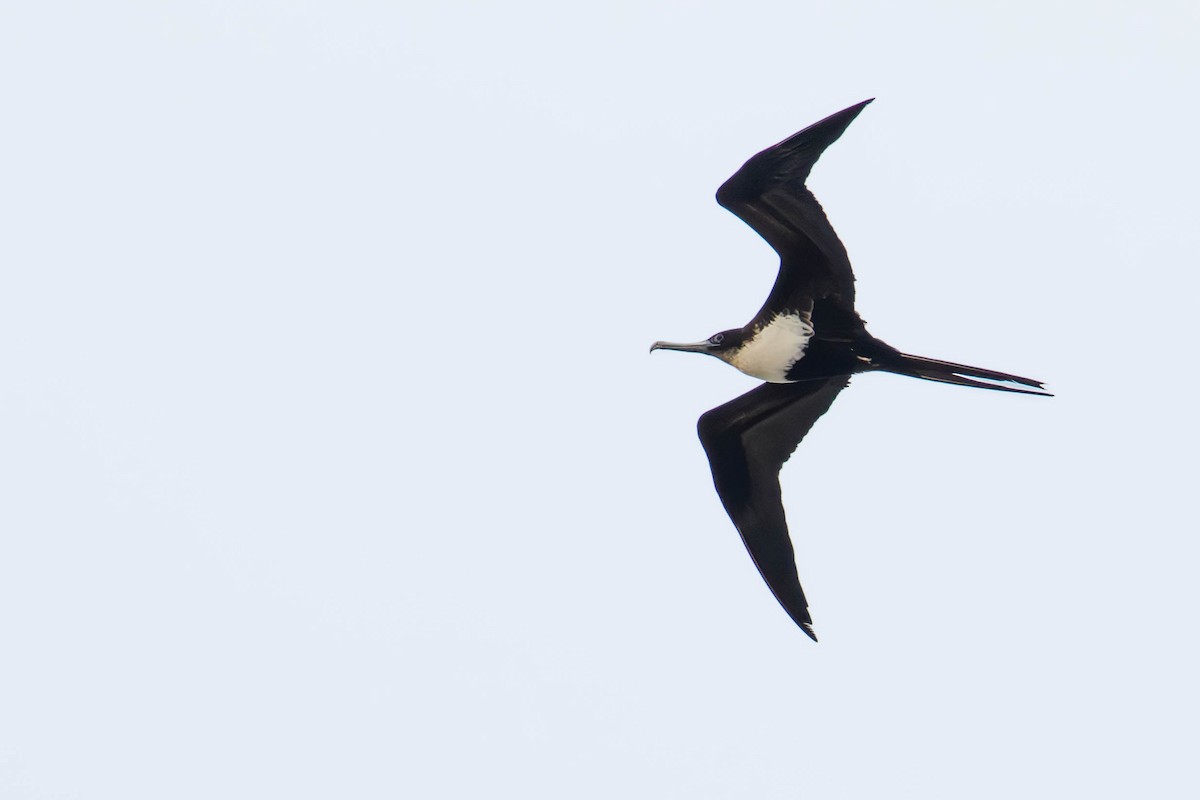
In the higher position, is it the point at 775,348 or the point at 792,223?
the point at 792,223

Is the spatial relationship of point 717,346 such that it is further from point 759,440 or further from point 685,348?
point 759,440

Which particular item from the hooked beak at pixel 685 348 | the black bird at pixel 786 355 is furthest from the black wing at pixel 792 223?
the hooked beak at pixel 685 348

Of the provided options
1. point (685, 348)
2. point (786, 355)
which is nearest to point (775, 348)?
point (786, 355)

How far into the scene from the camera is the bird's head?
668 centimetres

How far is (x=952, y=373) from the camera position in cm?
606

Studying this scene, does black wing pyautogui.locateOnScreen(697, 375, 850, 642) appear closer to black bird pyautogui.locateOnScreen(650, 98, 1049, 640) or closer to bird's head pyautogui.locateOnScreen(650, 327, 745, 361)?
black bird pyautogui.locateOnScreen(650, 98, 1049, 640)

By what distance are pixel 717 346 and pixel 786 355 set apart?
33cm

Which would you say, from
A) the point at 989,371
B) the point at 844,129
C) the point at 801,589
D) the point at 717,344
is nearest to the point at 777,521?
the point at 801,589

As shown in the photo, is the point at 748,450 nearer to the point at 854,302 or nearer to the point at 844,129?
the point at 854,302

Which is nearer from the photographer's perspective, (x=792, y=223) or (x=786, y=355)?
→ (x=792, y=223)

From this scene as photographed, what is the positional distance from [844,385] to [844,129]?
1395mm

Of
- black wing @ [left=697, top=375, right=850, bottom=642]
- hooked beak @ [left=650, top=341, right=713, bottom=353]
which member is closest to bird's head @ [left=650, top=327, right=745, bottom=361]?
hooked beak @ [left=650, top=341, right=713, bottom=353]

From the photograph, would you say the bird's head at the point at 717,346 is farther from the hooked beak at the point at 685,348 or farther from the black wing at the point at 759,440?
the black wing at the point at 759,440

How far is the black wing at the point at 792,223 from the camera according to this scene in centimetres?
624
